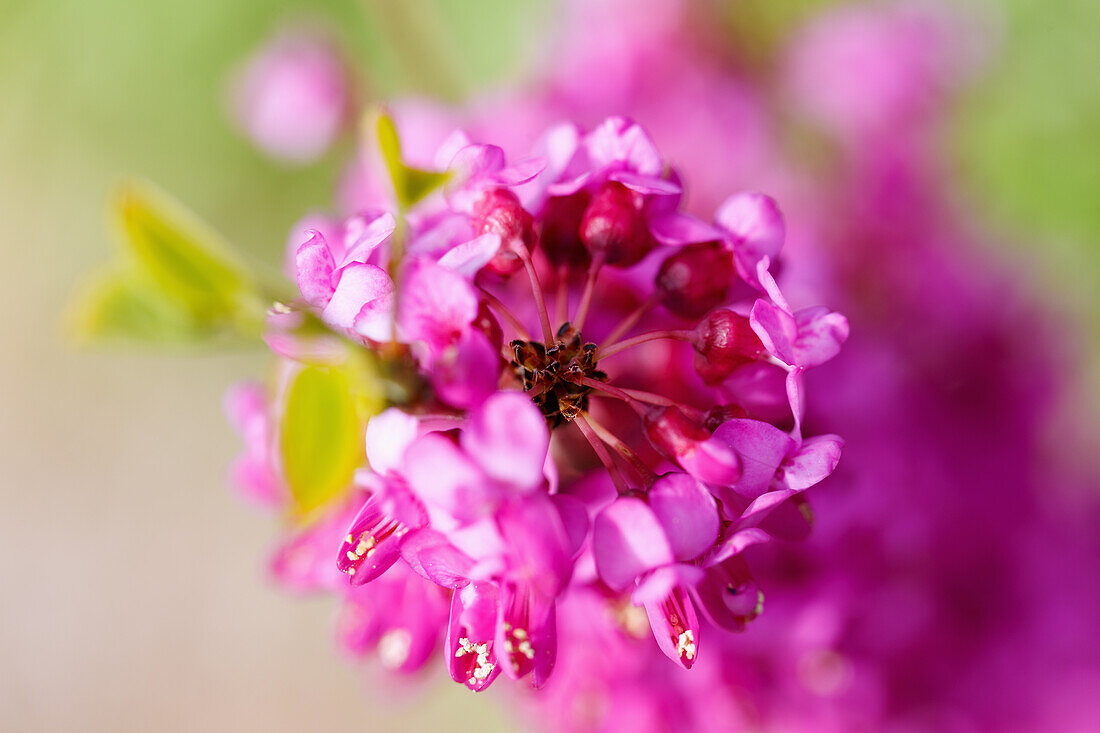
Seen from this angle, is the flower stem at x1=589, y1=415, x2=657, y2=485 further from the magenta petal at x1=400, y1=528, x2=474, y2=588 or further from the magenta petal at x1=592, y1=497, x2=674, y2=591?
the magenta petal at x1=400, y1=528, x2=474, y2=588

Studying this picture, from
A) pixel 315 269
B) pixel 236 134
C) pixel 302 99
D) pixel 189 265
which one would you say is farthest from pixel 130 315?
pixel 236 134

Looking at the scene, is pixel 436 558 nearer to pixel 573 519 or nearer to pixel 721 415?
pixel 573 519

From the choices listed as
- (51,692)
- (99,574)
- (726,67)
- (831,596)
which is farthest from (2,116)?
(831,596)

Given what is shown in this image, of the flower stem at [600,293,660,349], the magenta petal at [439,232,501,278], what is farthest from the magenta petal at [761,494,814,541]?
the magenta petal at [439,232,501,278]

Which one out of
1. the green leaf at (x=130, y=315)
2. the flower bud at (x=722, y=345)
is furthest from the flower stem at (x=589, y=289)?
the green leaf at (x=130, y=315)

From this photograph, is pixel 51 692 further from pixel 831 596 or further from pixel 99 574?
pixel 831 596

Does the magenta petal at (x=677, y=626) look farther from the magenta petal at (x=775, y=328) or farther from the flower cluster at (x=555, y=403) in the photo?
the magenta petal at (x=775, y=328)

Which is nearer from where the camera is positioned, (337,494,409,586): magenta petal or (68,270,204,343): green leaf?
(337,494,409,586): magenta petal
